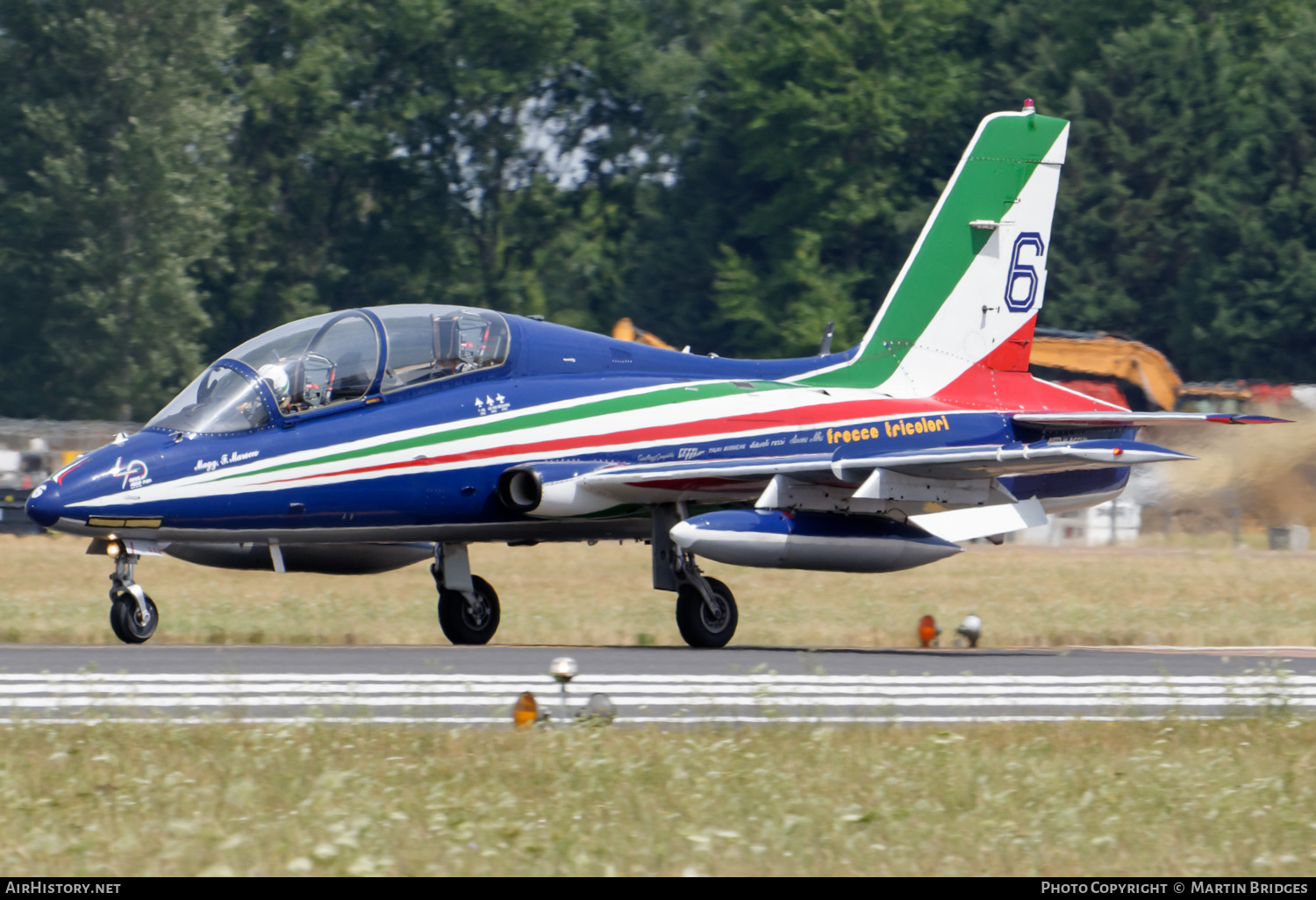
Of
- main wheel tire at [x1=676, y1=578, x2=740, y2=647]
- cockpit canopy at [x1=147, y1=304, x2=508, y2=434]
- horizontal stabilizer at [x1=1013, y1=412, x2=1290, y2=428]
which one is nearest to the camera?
cockpit canopy at [x1=147, y1=304, x2=508, y2=434]

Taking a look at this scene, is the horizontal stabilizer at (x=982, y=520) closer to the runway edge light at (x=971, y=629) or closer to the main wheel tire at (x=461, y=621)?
the runway edge light at (x=971, y=629)

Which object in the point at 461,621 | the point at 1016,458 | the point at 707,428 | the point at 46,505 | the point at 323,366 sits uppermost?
the point at 323,366

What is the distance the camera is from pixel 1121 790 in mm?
7648

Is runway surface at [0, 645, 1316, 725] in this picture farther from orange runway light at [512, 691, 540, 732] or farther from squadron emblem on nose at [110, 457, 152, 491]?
squadron emblem on nose at [110, 457, 152, 491]

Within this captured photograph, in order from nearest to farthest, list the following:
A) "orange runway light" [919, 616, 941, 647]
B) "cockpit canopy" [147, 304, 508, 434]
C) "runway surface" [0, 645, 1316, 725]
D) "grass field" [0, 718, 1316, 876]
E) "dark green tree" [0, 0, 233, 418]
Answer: "grass field" [0, 718, 1316, 876] < "runway surface" [0, 645, 1316, 725] < "cockpit canopy" [147, 304, 508, 434] < "orange runway light" [919, 616, 941, 647] < "dark green tree" [0, 0, 233, 418]

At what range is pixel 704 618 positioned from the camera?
48.7 ft

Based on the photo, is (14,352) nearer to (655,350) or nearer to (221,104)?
(221,104)

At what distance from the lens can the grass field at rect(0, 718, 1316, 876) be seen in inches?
247

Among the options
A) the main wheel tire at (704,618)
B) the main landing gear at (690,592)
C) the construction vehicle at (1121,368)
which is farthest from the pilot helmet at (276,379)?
the construction vehicle at (1121,368)

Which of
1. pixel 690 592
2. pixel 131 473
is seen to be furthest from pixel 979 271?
pixel 131 473

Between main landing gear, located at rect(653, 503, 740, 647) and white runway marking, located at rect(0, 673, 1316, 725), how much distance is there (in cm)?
338

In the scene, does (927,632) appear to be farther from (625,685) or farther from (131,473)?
(131,473)

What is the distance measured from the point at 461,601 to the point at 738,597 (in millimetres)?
8064

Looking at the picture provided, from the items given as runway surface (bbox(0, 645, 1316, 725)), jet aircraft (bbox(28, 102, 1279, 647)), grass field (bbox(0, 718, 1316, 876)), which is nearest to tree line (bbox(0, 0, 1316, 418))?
jet aircraft (bbox(28, 102, 1279, 647))
